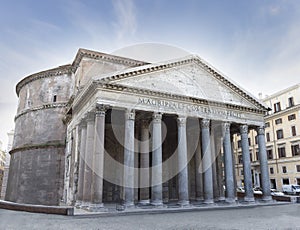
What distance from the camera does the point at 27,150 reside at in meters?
21.5

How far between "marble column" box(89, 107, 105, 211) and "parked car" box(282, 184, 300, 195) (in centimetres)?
2047

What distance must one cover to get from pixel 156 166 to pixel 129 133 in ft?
6.90

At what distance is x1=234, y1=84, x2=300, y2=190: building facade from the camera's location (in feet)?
90.0

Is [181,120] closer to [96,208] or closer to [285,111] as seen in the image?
[96,208]

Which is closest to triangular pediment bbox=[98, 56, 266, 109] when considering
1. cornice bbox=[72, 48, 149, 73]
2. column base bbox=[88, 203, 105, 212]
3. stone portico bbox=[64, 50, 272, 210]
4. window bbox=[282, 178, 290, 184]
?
stone portico bbox=[64, 50, 272, 210]

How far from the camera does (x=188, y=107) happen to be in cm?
1466

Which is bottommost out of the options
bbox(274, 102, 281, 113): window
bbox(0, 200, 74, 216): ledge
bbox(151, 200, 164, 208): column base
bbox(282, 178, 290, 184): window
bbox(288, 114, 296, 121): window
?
bbox(0, 200, 74, 216): ledge

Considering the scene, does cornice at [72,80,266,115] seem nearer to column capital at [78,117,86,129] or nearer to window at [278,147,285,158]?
column capital at [78,117,86,129]

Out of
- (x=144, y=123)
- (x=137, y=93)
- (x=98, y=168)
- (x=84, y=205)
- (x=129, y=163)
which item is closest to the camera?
(x=98, y=168)

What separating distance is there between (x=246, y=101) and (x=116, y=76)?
862 centimetres

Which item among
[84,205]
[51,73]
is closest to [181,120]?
[84,205]

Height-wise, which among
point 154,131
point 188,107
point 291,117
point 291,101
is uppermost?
point 291,101

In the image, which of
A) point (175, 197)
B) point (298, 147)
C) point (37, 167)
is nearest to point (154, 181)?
point (175, 197)

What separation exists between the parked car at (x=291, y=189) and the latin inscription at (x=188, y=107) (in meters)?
13.4
